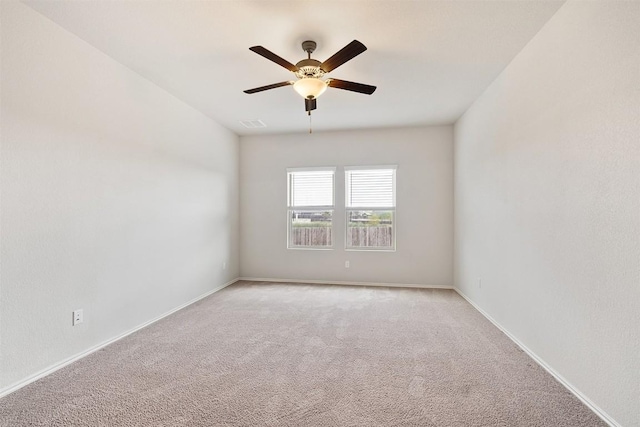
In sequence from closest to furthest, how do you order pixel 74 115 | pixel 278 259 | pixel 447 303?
pixel 74 115, pixel 447 303, pixel 278 259

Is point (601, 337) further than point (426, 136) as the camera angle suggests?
No

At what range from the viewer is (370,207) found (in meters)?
5.29

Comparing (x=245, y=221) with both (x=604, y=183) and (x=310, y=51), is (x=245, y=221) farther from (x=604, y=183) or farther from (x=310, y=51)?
(x=604, y=183)

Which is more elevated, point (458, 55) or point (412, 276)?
point (458, 55)

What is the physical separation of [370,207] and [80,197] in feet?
13.1

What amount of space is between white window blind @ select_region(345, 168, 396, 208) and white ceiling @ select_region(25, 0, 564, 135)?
64.6 inches

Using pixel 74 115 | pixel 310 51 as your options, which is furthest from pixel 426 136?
pixel 74 115

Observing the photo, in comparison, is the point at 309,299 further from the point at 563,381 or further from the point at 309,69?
the point at 309,69

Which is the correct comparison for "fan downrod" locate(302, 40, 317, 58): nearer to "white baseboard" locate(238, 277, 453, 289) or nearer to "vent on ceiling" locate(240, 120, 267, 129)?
"vent on ceiling" locate(240, 120, 267, 129)

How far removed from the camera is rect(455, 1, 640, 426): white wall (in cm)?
164

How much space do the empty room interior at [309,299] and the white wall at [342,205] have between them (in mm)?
767

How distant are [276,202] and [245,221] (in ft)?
2.28

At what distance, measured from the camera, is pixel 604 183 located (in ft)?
5.88

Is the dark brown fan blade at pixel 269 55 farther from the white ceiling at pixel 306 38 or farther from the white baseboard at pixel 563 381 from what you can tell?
the white baseboard at pixel 563 381
